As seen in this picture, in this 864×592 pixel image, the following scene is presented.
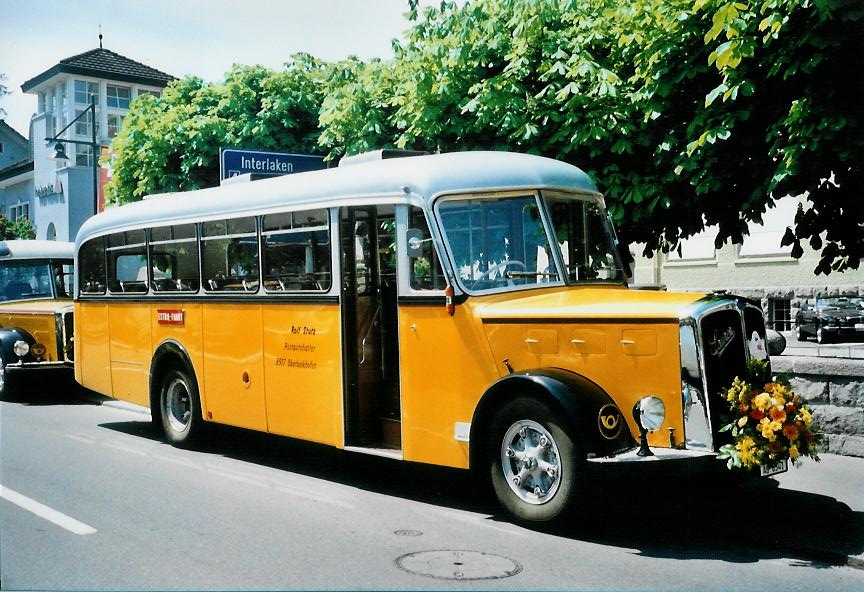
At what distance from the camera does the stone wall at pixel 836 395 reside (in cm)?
957

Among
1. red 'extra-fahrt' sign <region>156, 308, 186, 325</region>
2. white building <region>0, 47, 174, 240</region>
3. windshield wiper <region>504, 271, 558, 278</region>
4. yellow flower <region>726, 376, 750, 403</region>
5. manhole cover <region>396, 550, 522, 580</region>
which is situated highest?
white building <region>0, 47, 174, 240</region>

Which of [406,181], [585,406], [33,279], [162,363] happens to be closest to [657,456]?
[585,406]

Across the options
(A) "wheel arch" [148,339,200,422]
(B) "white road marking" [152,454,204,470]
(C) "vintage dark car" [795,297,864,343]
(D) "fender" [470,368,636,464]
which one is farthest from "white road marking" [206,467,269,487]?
(C) "vintage dark car" [795,297,864,343]

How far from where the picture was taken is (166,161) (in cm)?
2464

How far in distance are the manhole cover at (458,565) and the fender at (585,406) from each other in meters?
0.96

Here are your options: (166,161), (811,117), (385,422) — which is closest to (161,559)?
(385,422)

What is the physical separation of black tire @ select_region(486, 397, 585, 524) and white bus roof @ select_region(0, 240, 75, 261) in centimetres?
1164

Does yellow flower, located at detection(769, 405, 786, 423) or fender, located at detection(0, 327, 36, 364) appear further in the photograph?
fender, located at detection(0, 327, 36, 364)

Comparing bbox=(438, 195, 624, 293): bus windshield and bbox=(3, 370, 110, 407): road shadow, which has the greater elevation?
bbox=(438, 195, 624, 293): bus windshield

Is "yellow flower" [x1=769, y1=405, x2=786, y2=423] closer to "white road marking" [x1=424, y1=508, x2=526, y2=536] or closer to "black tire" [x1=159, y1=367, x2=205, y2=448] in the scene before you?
"white road marking" [x1=424, y1=508, x2=526, y2=536]

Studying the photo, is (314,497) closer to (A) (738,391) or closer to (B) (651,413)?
(B) (651,413)

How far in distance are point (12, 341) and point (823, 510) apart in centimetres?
1214

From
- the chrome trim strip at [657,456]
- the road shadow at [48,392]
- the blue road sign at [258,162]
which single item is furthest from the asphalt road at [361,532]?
the blue road sign at [258,162]

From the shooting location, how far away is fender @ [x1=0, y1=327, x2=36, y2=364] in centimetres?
1514
